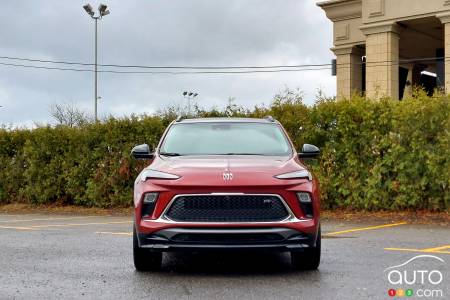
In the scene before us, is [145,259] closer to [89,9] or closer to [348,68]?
[348,68]

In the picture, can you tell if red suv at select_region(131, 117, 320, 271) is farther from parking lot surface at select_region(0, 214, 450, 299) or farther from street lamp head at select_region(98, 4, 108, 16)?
street lamp head at select_region(98, 4, 108, 16)

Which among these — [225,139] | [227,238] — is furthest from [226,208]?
[225,139]

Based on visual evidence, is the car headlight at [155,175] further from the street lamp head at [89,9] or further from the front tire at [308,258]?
the street lamp head at [89,9]

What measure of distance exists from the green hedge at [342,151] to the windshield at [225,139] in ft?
20.8

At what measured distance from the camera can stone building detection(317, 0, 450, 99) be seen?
2822 centimetres

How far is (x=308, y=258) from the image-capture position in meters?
7.12

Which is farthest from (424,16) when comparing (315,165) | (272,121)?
(272,121)

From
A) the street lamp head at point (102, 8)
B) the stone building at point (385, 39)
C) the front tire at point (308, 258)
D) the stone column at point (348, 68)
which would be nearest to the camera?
the front tire at point (308, 258)

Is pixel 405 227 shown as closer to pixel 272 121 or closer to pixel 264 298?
pixel 272 121

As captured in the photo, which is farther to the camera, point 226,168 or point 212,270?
point 212,270

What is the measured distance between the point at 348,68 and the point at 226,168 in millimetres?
27888

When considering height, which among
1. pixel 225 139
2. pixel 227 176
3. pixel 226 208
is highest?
pixel 225 139

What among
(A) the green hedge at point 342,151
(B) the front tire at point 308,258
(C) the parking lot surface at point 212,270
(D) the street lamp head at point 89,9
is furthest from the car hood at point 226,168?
(D) the street lamp head at point 89,9

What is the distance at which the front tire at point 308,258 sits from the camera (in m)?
7.03
